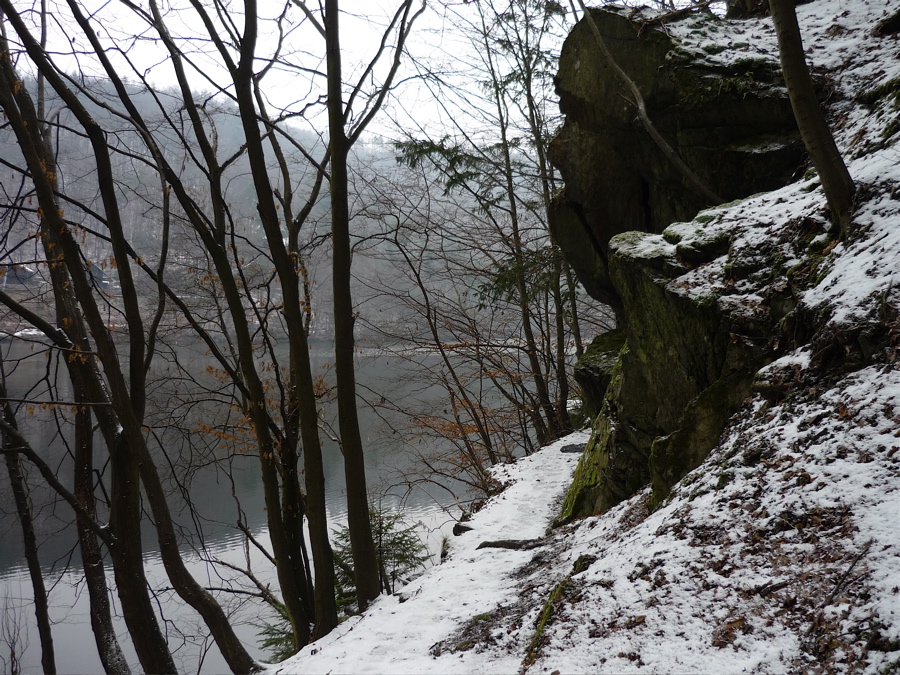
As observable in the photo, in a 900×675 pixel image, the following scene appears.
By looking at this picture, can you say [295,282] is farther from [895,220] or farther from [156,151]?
[895,220]

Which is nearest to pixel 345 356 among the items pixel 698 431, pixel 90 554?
pixel 698 431

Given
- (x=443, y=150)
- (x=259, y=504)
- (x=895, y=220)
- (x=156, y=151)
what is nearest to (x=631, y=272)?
(x=895, y=220)

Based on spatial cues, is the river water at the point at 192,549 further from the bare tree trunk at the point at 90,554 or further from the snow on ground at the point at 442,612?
the snow on ground at the point at 442,612

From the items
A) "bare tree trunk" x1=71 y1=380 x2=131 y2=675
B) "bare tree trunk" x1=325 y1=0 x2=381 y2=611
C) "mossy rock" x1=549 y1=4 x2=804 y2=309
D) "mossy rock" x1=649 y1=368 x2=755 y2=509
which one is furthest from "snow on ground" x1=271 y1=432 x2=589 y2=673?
"mossy rock" x1=549 y1=4 x2=804 y2=309

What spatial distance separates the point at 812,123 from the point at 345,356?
3.79 metres

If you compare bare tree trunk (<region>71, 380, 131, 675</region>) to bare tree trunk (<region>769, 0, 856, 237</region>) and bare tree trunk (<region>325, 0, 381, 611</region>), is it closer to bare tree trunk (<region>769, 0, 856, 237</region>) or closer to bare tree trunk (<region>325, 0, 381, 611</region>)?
bare tree trunk (<region>325, 0, 381, 611</region>)

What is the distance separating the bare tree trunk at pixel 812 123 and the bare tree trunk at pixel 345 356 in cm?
334

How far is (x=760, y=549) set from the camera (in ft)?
6.73

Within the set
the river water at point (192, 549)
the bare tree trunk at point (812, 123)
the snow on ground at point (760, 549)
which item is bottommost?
the snow on ground at point (760, 549)

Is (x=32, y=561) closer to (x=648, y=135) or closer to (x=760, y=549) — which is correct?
(x=760, y=549)

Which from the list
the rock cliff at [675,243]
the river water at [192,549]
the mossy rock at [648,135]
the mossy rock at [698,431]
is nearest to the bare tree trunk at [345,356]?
the rock cliff at [675,243]

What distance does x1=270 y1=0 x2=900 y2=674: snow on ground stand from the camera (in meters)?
1.69

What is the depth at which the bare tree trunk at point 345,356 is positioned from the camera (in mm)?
4645

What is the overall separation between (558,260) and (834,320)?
6664 millimetres
